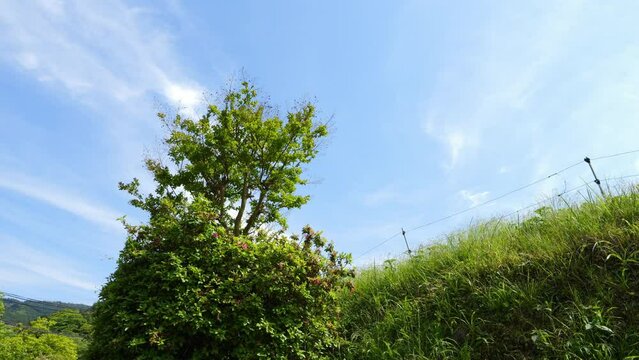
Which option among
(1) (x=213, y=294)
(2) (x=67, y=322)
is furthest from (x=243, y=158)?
(2) (x=67, y=322)

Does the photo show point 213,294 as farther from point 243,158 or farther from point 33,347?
point 33,347

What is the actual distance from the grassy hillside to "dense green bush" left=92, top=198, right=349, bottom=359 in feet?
2.73

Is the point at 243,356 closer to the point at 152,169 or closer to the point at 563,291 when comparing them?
the point at 563,291

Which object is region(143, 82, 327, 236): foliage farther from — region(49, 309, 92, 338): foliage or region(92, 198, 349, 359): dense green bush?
region(49, 309, 92, 338): foliage

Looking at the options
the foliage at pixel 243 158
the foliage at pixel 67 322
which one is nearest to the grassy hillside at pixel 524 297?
the foliage at pixel 243 158

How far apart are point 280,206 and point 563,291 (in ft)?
44.3

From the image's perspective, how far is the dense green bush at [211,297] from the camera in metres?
5.25

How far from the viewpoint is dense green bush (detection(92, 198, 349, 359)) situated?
5250 millimetres

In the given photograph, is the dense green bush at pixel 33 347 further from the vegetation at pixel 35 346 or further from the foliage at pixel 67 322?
the foliage at pixel 67 322

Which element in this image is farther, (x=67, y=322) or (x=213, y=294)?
(x=67, y=322)

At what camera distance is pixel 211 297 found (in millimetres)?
5492

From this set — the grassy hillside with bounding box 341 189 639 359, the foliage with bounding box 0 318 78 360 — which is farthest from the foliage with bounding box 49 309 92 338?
the grassy hillside with bounding box 341 189 639 359

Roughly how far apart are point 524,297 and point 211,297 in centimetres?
379

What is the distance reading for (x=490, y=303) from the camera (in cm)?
497
